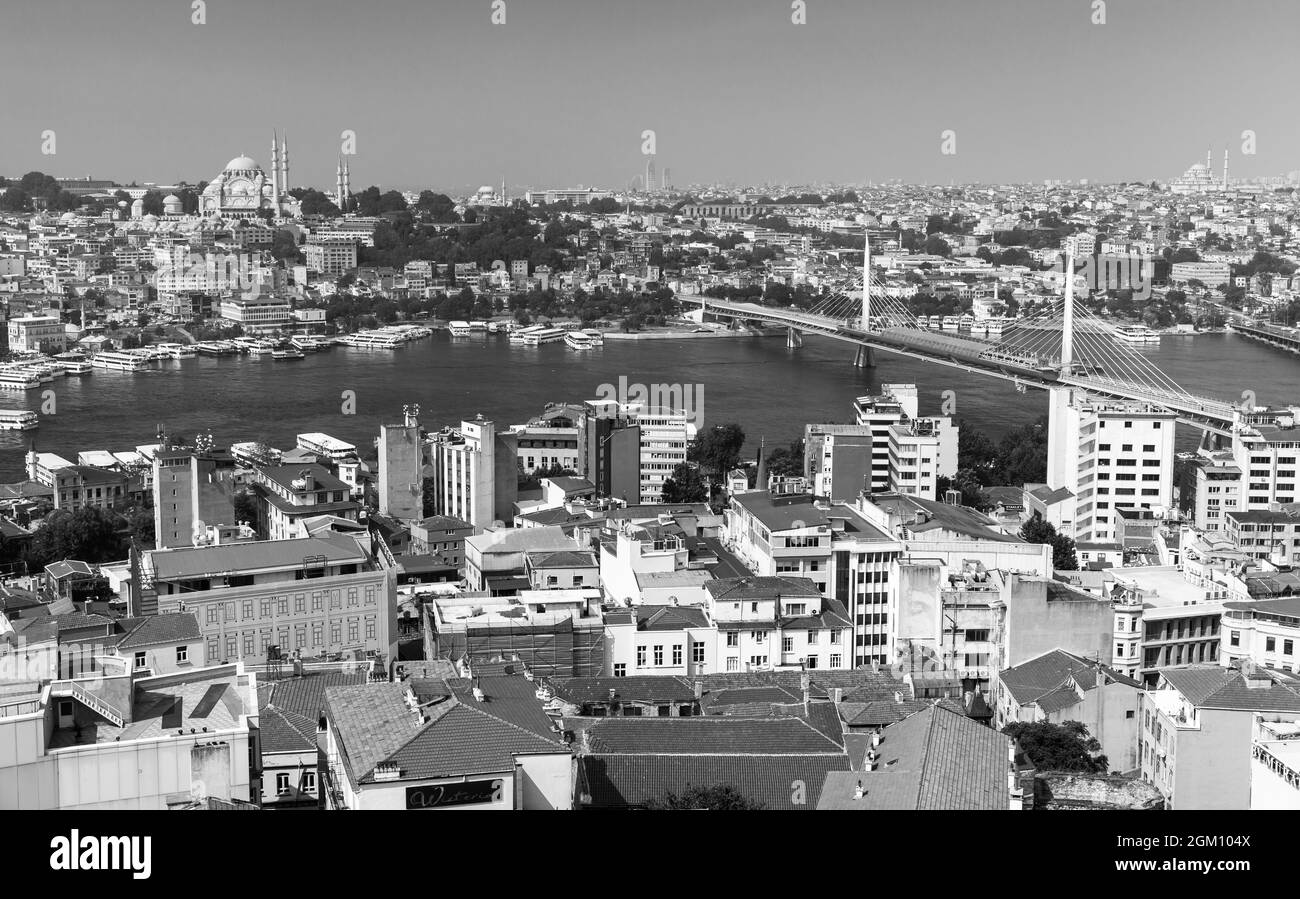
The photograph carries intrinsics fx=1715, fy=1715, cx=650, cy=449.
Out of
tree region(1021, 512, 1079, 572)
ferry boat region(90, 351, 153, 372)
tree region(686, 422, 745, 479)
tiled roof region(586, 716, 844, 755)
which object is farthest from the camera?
ferry boat region(90, 351, 153, 372)

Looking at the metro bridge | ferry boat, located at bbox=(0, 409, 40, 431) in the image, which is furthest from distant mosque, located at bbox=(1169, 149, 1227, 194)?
ferry boat, located at bbox=(0, 409, 40, 431)

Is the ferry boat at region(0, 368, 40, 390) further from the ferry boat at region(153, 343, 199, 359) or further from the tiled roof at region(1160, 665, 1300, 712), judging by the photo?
the tiled roof at region(1160, 665, 1300, 712)

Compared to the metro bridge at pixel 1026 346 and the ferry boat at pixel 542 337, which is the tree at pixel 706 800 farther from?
the ferry boat at pixel 542 337

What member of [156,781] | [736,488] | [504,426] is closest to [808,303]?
[504,426]

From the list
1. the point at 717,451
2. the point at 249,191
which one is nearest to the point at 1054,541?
the point at 717,451

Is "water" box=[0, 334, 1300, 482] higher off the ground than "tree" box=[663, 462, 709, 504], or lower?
lower
